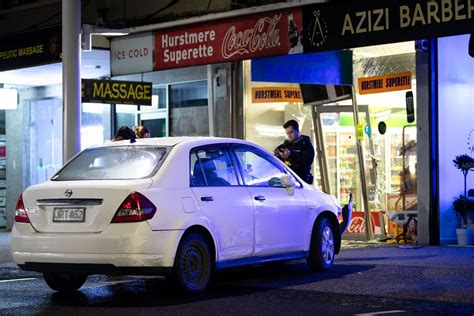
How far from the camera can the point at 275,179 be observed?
1062 cm

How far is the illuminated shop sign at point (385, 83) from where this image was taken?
15.3 metres

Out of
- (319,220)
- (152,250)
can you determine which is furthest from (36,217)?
(319,220)

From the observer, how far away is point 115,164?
9.47 m

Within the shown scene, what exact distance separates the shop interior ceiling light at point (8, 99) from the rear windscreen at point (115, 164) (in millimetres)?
11580

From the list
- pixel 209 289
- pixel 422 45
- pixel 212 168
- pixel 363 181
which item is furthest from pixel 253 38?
pixel 209 289

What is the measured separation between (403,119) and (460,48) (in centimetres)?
146

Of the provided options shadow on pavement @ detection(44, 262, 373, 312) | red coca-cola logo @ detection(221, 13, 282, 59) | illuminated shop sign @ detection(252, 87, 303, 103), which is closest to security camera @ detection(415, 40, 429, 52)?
red coca-cola logo @ detection(221, 13, 282, 59)

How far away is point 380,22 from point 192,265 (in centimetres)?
555

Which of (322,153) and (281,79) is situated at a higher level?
(281,79)

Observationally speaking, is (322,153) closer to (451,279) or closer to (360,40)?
(360,40)

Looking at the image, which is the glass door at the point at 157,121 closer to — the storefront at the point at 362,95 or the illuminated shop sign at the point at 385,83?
the storefront at the point at 362,95

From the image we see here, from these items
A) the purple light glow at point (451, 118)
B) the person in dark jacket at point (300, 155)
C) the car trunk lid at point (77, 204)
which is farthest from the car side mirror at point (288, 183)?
the purple light glow at point (451, 118)

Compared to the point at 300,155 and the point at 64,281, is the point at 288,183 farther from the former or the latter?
the point at 300,155

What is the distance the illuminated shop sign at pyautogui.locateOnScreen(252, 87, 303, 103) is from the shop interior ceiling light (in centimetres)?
679
